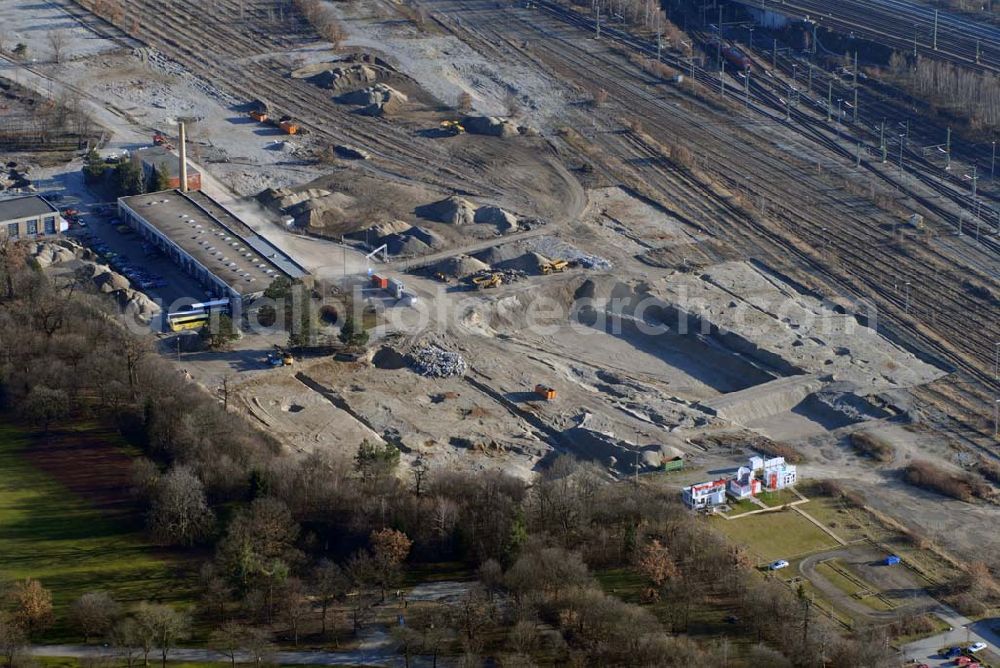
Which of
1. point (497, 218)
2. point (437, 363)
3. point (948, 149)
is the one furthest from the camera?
point (948, 149)

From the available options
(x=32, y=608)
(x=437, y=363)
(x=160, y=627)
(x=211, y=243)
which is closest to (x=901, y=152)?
(x=437, y=363)

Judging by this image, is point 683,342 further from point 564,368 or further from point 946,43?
point 946,43

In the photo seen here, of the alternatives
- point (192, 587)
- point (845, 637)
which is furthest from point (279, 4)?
point (845, 637)

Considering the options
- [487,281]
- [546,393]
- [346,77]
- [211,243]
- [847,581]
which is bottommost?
[546,393]

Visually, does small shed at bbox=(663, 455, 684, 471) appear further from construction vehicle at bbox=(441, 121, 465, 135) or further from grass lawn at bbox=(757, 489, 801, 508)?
construction vehicle at bbox=(441, 121, 465, 135)

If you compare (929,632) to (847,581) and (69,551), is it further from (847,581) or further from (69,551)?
(69,551)

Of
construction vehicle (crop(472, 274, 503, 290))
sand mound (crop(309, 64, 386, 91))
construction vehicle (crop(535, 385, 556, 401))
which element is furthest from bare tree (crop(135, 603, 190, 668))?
sand mound (crop(309, 64, 386, 91))

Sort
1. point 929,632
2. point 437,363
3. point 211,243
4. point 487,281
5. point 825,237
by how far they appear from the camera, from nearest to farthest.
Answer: point 929,632, point 437,363, point 487,281, point 211,243, point 825,237

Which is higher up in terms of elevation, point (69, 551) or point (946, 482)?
point (946, 482)
